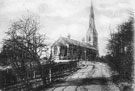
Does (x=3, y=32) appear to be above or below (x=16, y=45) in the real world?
above

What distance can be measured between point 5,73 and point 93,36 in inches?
2839

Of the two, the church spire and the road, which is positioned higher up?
the church spire

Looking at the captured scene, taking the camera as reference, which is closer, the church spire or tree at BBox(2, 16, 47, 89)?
tree at BBox(2, 16, 47, 89)

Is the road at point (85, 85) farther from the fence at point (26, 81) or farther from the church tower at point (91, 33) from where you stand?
the church tower at point (91, 33)

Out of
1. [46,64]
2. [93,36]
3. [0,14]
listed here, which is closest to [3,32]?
[46,64]

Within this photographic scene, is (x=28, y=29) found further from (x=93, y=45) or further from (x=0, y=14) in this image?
(x=93, y=45)

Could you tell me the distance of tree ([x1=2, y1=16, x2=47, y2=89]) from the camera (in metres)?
13.6

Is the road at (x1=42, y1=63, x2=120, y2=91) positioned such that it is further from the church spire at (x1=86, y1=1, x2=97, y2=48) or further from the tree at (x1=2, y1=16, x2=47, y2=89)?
the church spire at (x1=86, y1=1, x2=97, y2=48)

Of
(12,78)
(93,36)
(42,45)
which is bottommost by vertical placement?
(12,78)

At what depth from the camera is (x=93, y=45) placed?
86000mm

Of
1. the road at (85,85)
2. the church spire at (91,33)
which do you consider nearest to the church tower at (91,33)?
the church spire at (91,33)

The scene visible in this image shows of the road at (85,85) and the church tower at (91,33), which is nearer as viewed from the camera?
the road at (85,85)

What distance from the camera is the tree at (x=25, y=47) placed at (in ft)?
44.8

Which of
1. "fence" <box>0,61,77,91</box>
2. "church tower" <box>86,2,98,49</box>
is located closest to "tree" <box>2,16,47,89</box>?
"fence" <box>0,61,77,91</box>
